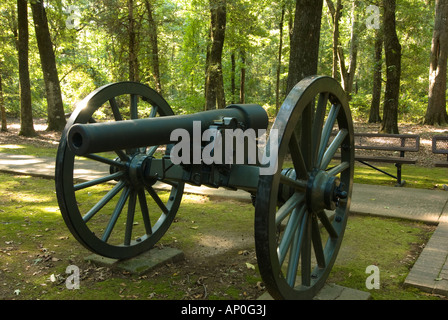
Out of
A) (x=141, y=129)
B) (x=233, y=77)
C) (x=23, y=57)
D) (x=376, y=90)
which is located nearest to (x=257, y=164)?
(x=141, y=129)

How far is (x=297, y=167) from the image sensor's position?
2.98 meters

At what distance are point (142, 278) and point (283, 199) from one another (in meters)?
1.56

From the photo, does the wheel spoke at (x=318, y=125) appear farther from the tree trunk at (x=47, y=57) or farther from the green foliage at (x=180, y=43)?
the tree trunk at (x=47, y=57)

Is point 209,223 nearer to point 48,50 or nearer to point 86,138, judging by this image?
point 86,138

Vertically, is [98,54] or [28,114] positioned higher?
[98,54]

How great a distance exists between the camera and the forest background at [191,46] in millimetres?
14555

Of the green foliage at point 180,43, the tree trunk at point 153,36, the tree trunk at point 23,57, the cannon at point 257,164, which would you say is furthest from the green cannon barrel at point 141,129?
the tree trunk at point 23,57

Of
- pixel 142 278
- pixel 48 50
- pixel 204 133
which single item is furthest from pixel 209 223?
pixel 48 50

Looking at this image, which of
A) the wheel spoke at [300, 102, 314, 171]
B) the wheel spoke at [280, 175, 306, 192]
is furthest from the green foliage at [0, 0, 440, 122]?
the wheel spoke at [280, 175, 306, 192]

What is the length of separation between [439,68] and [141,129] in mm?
15396

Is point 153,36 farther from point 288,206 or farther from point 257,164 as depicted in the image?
point 288,206

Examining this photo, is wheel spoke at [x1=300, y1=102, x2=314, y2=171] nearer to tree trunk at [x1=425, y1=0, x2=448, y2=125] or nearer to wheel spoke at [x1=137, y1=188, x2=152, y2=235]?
wheel spoke at [x1=137, y1=188, x2=152, y2=235]

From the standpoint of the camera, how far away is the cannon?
2471 mm

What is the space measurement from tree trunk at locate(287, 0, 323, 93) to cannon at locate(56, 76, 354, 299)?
5414 mm
